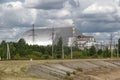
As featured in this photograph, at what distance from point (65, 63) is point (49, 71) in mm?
16016

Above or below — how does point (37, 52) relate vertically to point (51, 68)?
above

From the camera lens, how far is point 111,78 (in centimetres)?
7544

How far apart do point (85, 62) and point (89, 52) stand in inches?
3377

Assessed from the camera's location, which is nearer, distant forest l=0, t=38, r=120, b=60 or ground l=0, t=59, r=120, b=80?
ground l=0, t=59, r=120, b=80

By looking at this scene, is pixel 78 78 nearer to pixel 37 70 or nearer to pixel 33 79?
pixel 37 70

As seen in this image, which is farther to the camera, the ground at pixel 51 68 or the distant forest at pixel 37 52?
the distant forest at pixel 37 52

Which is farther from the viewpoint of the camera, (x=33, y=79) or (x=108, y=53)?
(x=108, y=53)

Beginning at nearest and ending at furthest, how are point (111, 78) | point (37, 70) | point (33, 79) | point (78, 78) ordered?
point (33, 79), point (37, 70), point (78, 78), point (111, 78)

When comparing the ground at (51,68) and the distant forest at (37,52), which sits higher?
the distant forest at (37,52)

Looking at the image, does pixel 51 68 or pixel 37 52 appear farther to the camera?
pixel 37 52

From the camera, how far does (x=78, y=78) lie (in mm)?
62344

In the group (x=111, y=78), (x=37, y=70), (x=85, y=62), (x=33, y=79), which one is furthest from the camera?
(x=85, y=62)

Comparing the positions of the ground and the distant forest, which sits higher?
the distant forest

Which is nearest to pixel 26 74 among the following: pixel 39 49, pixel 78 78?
pixel 78 78
